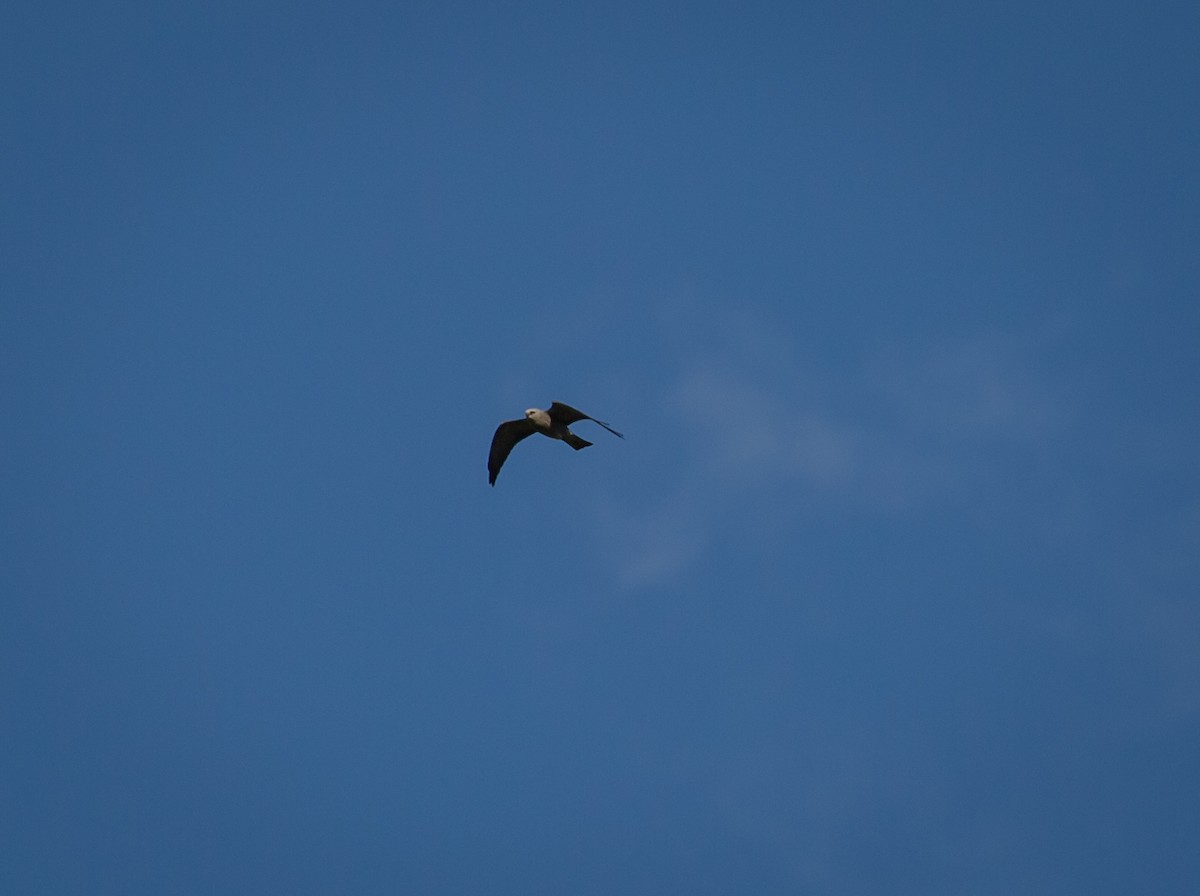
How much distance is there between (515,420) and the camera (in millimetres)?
26906

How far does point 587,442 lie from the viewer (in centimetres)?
2697

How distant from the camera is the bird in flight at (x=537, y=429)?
26047 millimetres

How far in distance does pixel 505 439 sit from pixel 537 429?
3.25ft

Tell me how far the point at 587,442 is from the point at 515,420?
1664 millimetres

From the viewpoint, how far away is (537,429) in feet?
87.7

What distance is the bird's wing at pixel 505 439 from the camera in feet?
88.3

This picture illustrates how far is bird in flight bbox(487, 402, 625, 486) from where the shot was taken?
26047 mm

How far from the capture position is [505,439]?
27328 millimetres

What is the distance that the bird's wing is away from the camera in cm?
2692
